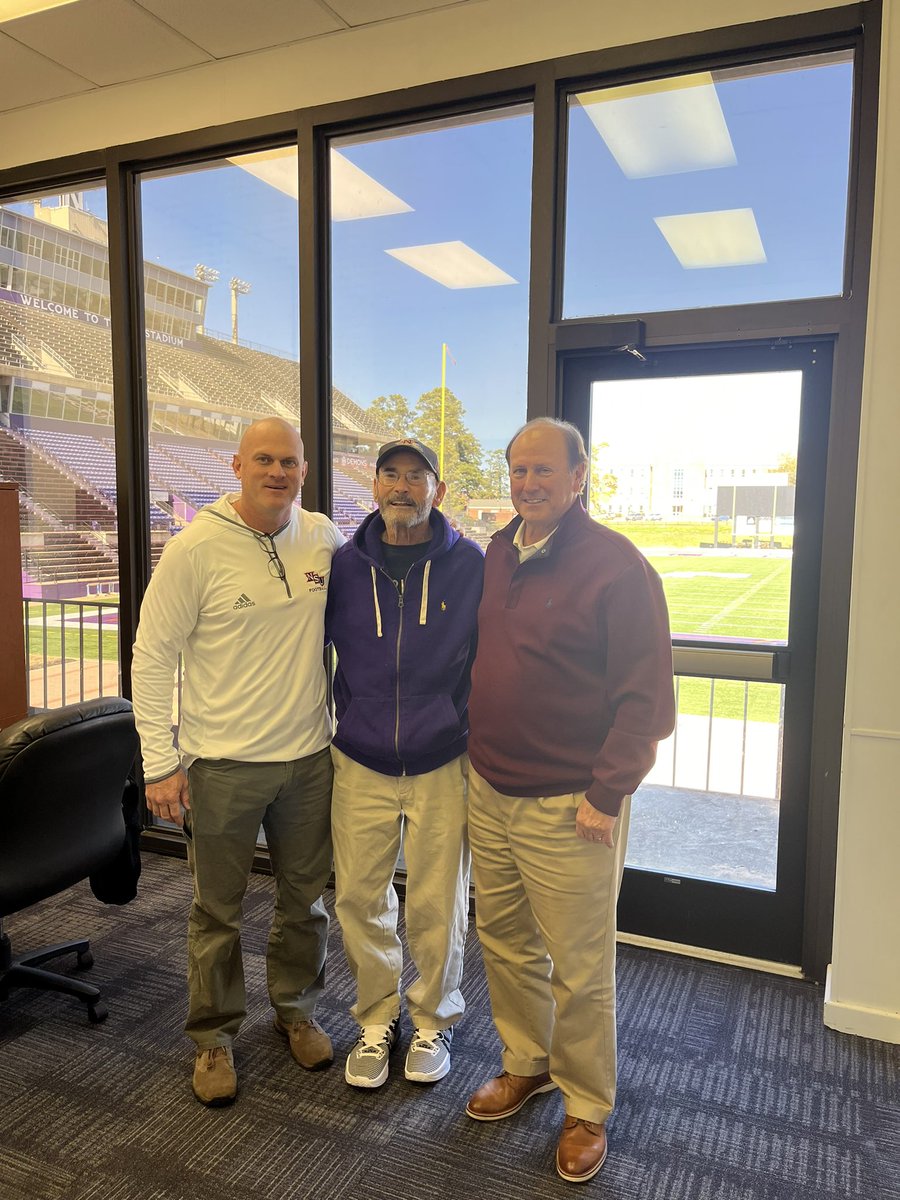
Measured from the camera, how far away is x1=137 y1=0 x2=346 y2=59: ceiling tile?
8.73 ft

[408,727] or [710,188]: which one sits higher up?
[710,188]

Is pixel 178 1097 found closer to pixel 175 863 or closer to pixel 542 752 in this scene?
pixel 542 752

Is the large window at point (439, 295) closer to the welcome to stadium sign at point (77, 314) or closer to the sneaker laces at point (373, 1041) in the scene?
the welcome to stadium sign at point (77, 314)

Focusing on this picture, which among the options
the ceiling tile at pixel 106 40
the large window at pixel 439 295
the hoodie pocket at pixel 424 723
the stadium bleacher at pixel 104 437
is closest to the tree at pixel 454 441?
the large window at pixel 439 295

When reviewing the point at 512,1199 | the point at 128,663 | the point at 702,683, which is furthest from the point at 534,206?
the point at 512,1199

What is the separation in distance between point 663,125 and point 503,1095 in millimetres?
2809

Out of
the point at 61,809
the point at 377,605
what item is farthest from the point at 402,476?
the point at 61,809

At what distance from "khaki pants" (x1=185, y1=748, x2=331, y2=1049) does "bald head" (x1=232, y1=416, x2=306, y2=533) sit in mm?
615

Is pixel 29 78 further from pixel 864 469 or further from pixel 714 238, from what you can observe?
pixel 864 469

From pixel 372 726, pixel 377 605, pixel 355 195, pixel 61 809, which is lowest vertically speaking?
pixel 61 809

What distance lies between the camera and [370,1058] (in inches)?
79.4

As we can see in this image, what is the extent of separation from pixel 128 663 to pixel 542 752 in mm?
2390

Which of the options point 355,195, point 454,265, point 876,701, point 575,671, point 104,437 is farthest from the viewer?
point 104,437

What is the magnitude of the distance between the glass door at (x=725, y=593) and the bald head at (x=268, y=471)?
3.79 ft
